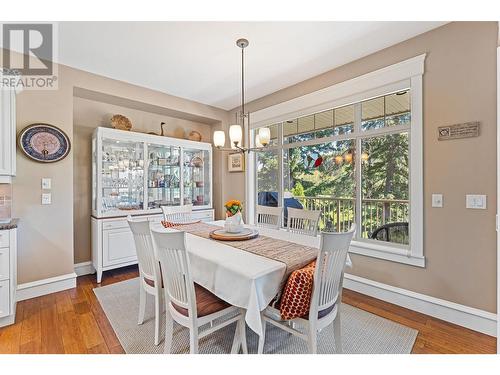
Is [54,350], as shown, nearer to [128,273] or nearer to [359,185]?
[128,273]

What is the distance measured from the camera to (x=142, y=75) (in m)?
3.16

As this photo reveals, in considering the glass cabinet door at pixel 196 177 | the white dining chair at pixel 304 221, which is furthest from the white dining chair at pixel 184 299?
the glass cabinet door at pixel 196 177

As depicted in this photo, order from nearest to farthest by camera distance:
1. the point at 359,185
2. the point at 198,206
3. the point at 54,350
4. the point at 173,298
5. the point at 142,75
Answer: the point at 173,298 → the point at 54,350 → the point at 359,185 → the point at 142,75 → the point at 198,206

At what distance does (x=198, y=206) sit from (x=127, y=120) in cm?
173

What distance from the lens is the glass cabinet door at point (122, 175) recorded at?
11.1 ft

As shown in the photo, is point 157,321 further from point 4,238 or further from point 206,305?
point 4,238

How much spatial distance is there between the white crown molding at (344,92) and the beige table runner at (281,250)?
1905 millimetres

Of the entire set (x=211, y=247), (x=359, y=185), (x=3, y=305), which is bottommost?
(x=3, y=305)

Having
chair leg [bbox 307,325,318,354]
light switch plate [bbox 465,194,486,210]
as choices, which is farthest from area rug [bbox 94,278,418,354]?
light switch plate [bbox 465,194,486,210]

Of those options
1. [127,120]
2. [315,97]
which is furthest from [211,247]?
[127,120]

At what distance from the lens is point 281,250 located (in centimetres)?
184

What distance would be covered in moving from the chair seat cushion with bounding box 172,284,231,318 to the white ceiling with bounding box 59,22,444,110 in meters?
2.23

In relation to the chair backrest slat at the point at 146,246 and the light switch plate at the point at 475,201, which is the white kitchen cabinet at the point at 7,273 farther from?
the light switch plate at the point at 475,201

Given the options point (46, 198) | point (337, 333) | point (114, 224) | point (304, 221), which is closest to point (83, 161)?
point (46, 198)
